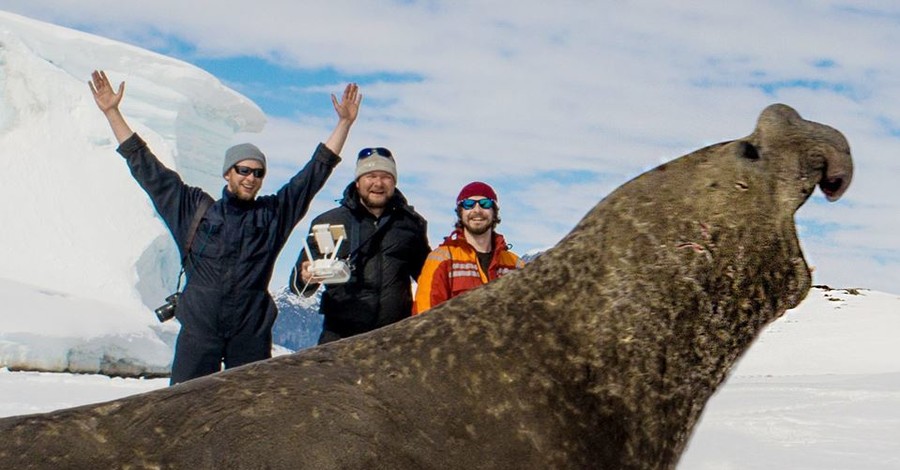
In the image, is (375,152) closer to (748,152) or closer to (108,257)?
(748,152)

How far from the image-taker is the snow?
17.2 meters

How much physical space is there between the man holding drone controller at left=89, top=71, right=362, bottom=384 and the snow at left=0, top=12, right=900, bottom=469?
6.81 metres

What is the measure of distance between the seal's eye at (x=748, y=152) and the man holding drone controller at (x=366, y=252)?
2.58 m

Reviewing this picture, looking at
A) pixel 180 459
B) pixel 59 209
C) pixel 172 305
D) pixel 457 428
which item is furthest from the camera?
pixel 59 209

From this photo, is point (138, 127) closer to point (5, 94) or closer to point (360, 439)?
point (5, 94)

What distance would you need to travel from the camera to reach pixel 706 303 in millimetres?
2754

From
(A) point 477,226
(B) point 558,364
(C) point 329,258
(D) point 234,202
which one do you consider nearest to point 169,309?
(D) point 234,202

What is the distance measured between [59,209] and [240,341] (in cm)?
2739

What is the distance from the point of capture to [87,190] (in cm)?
3164

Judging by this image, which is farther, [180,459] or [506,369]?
[506,369]

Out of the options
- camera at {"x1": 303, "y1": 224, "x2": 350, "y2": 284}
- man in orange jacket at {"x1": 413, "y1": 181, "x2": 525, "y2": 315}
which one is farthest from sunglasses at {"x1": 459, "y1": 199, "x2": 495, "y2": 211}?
camera at {"x1": 303, "y1": 224, "x2": 350, "y2": 284}

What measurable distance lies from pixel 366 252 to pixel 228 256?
2.24 feet

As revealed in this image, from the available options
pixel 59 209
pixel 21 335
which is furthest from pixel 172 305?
pixel 59 209

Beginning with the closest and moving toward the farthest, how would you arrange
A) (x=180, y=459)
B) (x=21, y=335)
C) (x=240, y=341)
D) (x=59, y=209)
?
(x=180, y=459) → (x=240, y=341) → (x=21, y=335) → (x=59, y=209)
